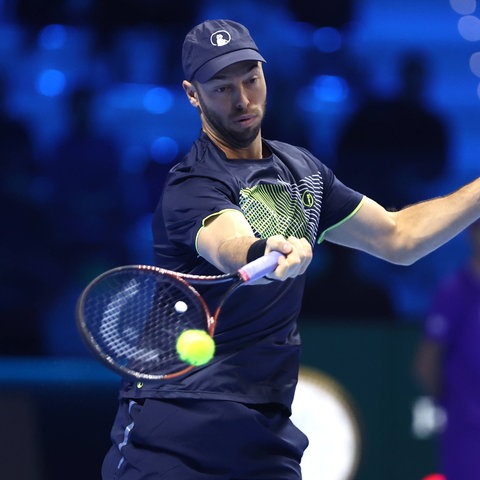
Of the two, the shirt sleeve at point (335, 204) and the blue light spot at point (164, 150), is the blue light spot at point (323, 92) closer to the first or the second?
the blue light spot at point (164, 150)

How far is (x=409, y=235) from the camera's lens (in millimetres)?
4297

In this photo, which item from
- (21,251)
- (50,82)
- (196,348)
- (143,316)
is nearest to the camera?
(196,348)

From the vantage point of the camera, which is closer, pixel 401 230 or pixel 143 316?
pixel 143 316

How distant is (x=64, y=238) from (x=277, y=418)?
4.09 metres

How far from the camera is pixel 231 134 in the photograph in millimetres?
3834

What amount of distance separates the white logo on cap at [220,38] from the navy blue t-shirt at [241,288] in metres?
0.31

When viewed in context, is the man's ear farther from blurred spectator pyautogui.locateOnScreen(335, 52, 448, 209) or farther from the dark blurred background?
blurred spectator pyautogui.locateOnScreen(335, 52, 448, 209)

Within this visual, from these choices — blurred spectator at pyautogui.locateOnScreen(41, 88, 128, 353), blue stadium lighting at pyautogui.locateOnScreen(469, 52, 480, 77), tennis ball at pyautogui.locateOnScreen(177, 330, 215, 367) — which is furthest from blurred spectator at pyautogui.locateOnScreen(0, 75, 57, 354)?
tennis ball at pyautogui.locateOnScreen(177, 330, 215, 367)

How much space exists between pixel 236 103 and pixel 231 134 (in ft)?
0.34

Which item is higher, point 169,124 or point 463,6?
point 463,6

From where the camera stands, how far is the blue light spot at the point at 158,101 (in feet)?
26.9

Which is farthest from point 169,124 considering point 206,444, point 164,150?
point 206,444

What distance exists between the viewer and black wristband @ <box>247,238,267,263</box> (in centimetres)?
333

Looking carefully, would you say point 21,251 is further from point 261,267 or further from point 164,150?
point 261,267
